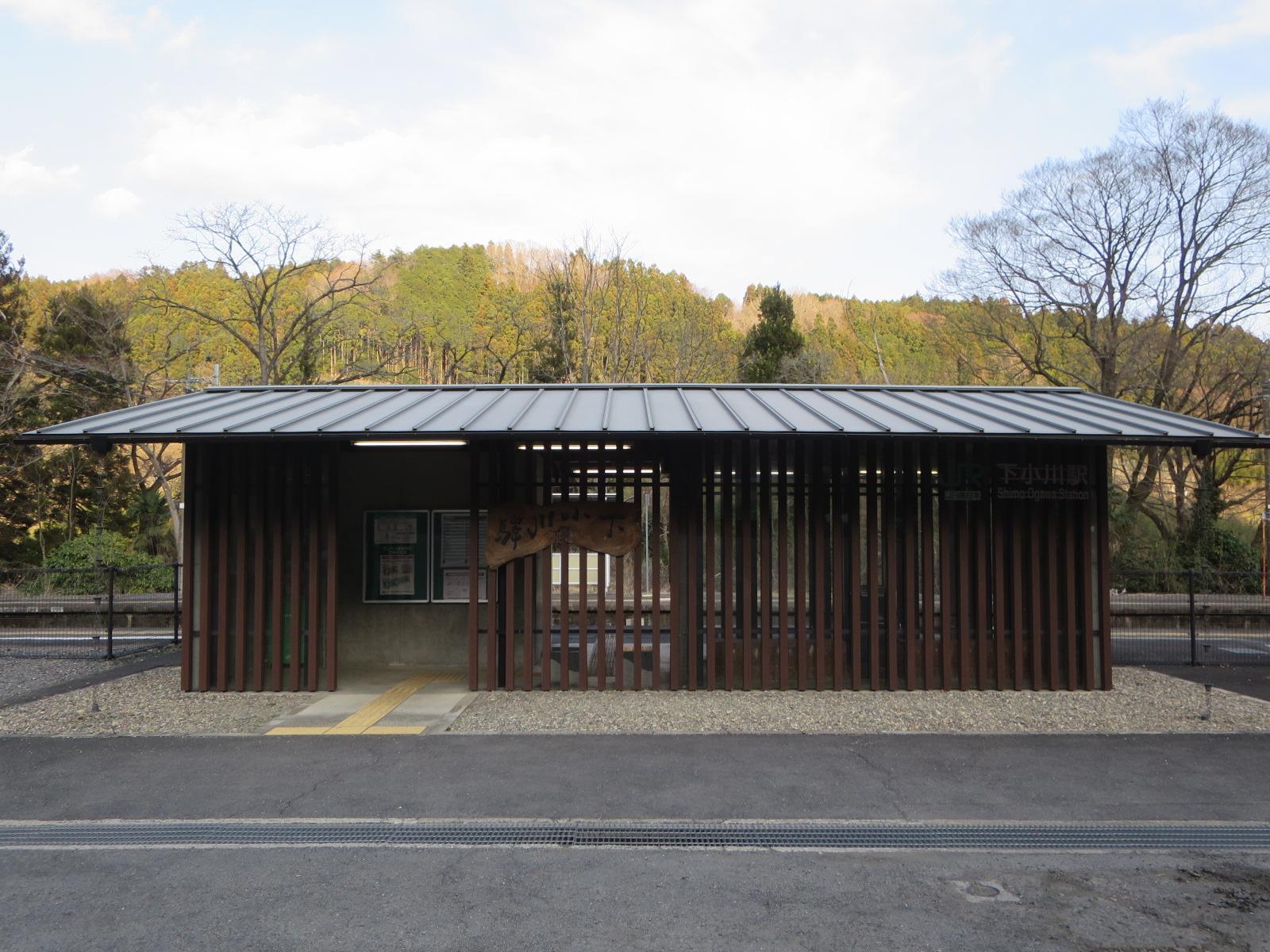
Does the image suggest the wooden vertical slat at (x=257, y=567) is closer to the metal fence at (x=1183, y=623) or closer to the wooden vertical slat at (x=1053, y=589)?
the wooden vertical slat at (x=1053, y=589)

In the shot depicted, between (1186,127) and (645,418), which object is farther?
(1186,127)

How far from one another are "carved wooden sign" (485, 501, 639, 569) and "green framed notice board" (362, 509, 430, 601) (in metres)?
2.49

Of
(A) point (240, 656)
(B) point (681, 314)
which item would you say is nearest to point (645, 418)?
(A) point (240, 656)

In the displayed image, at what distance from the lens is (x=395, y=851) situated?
5.08m

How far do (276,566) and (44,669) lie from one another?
497 cm

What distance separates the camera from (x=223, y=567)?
9758 millimetres

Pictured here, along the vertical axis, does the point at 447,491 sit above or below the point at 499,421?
below

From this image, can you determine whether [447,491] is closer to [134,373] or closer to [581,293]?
[134,373]

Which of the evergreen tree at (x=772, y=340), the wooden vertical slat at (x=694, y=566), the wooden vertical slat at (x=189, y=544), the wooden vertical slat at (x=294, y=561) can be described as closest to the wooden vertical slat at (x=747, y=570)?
the wooden vertical slat at (x=694, y=566)

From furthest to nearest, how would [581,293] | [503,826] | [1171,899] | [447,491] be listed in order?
1. [581,293]
2. [447,491]
3. [503,826]
4. [1171,899]

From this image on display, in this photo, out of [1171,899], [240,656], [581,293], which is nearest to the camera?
[1171,899]

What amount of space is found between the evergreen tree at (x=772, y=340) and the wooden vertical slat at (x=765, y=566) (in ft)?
92.9

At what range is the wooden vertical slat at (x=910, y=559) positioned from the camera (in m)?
9.63

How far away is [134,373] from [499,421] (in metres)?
25.5
